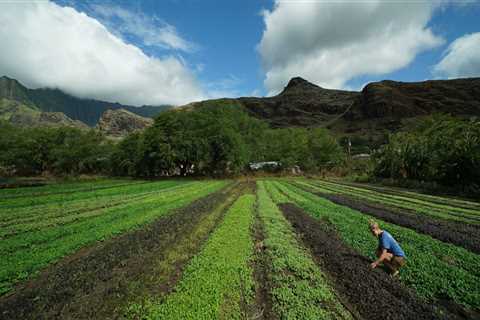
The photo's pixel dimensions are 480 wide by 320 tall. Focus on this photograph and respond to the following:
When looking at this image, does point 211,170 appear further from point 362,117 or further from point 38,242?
point 362,117

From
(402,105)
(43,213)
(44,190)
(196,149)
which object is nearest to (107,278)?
(43,213)

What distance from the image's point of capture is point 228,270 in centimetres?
653

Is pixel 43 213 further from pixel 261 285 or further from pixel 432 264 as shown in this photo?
pixel 432 264

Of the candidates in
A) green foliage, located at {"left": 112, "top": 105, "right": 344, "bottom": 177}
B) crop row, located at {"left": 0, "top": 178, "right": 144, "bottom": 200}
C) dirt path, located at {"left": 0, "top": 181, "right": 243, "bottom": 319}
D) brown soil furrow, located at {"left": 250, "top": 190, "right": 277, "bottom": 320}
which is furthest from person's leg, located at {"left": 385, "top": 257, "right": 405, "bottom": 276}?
green foliage, located at {"left": 112, "top": 105, "right": 344, "bottom": 177}

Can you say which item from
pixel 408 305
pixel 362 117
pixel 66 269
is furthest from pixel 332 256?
pixel 362 117

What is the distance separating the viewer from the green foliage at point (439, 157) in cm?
2603

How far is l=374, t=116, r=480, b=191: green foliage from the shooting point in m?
26.0

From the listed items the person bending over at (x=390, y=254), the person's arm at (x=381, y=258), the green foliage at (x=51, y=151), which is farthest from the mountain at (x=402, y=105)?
the person's arm at (x=381, y=258)

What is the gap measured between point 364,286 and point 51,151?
251ft

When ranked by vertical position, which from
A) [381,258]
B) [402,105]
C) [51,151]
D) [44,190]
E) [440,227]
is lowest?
[440,227]

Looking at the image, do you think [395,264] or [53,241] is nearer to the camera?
[395,264]

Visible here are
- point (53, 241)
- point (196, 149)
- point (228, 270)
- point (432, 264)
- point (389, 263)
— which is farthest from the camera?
point (196, 149)

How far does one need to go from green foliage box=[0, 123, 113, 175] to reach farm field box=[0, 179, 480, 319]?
5999cm

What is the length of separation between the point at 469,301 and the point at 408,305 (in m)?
1.81
